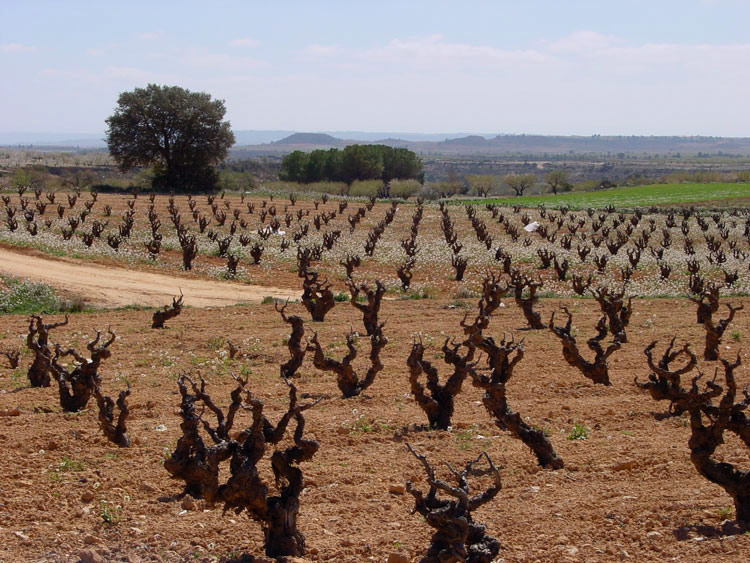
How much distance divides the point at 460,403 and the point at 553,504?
402 cm

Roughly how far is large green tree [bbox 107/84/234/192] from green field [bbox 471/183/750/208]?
895 inches

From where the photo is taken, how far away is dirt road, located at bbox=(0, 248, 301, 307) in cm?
2255

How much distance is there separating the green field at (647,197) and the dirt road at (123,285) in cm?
4167

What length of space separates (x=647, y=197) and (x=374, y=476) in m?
69.8

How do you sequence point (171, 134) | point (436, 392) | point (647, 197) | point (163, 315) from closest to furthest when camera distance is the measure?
point (436, 392) < point (163, 315) < point (171, 134) < point (647, 197)

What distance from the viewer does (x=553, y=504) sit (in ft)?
22.8

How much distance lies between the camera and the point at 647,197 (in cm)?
7231

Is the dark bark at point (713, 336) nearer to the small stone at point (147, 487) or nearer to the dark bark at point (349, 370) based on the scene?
the dark bark at point (349, 370)

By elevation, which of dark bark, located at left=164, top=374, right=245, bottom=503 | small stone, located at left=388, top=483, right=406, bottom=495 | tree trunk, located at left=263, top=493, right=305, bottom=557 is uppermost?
dark bark, located at left=164, top=374, right=245, bottom=503

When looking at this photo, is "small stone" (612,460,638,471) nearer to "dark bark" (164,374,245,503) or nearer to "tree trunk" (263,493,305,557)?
"tree trunk" (263,493,305,557)

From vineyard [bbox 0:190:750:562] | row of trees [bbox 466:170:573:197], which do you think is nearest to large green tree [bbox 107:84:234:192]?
row of trees [bbox 466:170:573:197]

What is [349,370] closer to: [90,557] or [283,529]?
[283,529]

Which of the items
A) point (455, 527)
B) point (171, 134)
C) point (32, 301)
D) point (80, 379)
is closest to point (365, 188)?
point (171, 134)

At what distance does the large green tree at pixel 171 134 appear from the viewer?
60963mm
